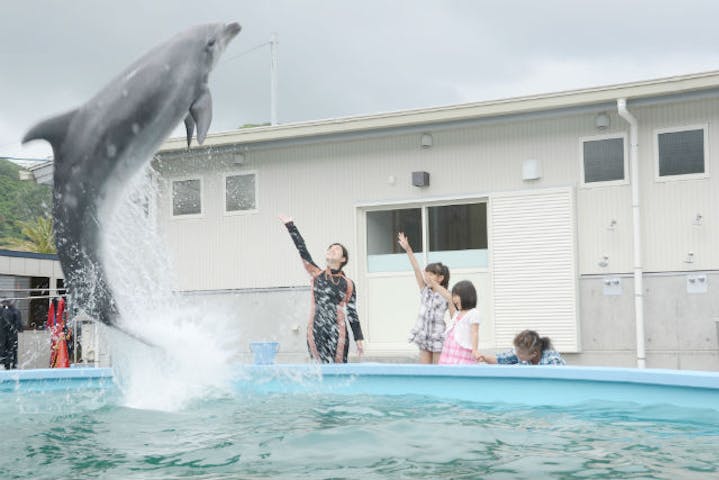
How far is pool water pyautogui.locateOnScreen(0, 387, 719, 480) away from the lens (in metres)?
4.10

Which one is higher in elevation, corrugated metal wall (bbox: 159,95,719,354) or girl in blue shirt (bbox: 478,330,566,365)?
corrugated metal wall (bbox: 159,95,719,354)

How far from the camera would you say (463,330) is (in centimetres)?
728

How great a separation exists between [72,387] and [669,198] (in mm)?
8041

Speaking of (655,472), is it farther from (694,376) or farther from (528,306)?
(528,306)

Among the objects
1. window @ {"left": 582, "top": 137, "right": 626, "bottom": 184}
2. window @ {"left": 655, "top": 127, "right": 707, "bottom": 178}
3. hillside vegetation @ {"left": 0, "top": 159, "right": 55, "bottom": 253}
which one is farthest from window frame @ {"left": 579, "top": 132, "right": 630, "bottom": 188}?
hillside vegetation @ {"left": 0, "top": 159, "right": 55, "bottom": 253}

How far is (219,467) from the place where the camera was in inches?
166

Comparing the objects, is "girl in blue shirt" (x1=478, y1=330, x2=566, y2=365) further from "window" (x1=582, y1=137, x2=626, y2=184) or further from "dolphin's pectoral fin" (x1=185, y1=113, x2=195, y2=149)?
"window" (x1=582, y1=137, x2=626, y2=184)

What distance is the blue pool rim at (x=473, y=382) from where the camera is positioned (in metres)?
5.89

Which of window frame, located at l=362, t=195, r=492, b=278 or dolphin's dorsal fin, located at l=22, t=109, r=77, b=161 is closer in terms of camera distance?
dolphin's dorsal fin, located at l=22, t=109, r=77, b=161

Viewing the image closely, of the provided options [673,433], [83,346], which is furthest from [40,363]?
[673,433]

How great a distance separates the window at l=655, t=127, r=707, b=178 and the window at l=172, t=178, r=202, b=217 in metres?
7.67

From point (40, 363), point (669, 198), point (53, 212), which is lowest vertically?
point (40, 363)

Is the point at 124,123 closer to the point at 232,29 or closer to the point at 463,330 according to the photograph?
the point at 232,29

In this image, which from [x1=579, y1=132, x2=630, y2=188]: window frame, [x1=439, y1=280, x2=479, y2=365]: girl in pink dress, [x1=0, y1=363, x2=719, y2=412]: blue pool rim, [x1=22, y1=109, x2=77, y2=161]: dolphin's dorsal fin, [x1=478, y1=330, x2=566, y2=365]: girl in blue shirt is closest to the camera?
[x1=22, y1=109, x2=77, y2=161]: dolphin's dorsal fin
